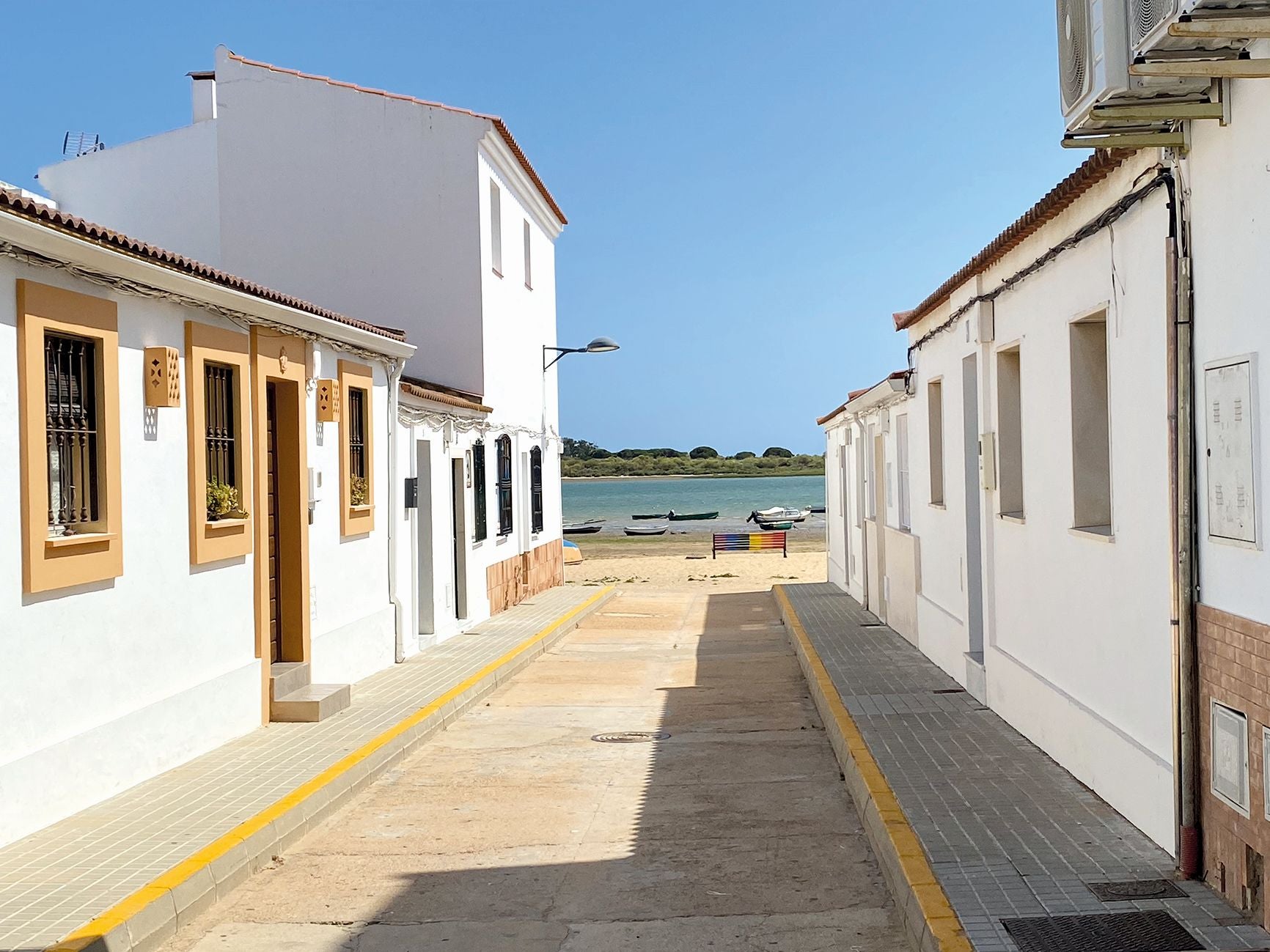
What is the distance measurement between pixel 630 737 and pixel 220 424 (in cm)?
424

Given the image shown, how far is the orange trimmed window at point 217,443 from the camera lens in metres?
9.02

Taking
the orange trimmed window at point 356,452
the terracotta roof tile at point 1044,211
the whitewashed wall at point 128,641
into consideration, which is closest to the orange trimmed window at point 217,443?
the whitewashed wall at point 128,641

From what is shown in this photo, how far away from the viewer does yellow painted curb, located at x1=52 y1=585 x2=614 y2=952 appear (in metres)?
5.31

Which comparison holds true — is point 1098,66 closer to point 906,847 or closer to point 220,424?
point 906,847

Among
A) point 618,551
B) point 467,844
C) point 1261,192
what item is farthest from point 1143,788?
point 618,551

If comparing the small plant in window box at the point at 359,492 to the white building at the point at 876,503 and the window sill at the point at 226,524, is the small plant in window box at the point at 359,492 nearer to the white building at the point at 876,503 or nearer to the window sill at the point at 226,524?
the window sill at the point at 226,524

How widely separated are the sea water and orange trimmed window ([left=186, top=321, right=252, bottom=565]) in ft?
178

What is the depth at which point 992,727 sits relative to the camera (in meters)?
9.62

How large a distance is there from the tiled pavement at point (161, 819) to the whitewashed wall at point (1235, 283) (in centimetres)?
511

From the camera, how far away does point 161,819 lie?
283 inches

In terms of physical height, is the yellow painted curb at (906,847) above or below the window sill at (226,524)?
below

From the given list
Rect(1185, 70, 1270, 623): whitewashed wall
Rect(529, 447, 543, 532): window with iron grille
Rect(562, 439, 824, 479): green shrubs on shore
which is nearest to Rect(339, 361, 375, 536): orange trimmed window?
Rect(1185, 70, 1270, 623): whitewashed wall

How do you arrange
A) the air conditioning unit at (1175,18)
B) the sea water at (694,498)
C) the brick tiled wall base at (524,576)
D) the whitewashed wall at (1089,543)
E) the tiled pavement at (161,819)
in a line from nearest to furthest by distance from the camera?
the air conditioning unit at (1175,18) < the tiled pavement at (161,819) < the whitewashed wall at (1089,543) < the brick tiled wall base at (524,576) < the sea water at (694,498)

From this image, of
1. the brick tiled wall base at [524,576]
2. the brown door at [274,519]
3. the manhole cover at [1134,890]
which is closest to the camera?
the manhole cover at [1134,890]
